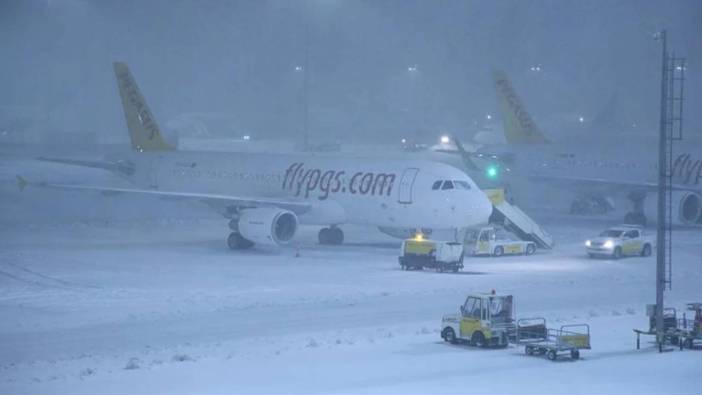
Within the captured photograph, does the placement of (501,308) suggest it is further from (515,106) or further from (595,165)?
(515,106)

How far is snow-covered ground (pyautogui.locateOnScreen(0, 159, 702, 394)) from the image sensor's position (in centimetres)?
1891

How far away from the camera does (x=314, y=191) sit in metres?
40.2

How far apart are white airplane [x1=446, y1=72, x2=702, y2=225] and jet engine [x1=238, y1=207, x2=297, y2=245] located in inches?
613

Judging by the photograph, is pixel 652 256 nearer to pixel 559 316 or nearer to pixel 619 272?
pixel 619 272

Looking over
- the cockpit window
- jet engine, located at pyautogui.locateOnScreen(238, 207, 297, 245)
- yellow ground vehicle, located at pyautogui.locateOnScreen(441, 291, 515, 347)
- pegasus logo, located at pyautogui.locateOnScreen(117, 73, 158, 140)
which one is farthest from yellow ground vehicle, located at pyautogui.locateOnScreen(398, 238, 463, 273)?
pegasus logo, located at pyautogui.locateOnScreen(117, 73, 158, 140)

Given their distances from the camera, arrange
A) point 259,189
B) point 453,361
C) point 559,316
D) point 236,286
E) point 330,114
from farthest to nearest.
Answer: point 330,114, point 259,189, point 236,286, point 559,316, point 453,361

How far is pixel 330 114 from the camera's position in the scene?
94875 mm

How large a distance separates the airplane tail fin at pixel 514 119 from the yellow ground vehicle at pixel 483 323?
38286mm

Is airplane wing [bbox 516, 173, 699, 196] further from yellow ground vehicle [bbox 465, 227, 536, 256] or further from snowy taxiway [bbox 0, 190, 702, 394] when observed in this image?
yellow ground vehicle [bbox 465, 227, 536, 256]

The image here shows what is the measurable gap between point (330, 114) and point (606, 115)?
26.4 m

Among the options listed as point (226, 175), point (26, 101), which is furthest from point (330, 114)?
point (226, 175)

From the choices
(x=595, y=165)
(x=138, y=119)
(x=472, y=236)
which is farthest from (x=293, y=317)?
(x=595, y=165)

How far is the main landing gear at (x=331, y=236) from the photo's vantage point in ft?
134

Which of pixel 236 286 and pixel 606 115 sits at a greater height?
pixel 606 115
